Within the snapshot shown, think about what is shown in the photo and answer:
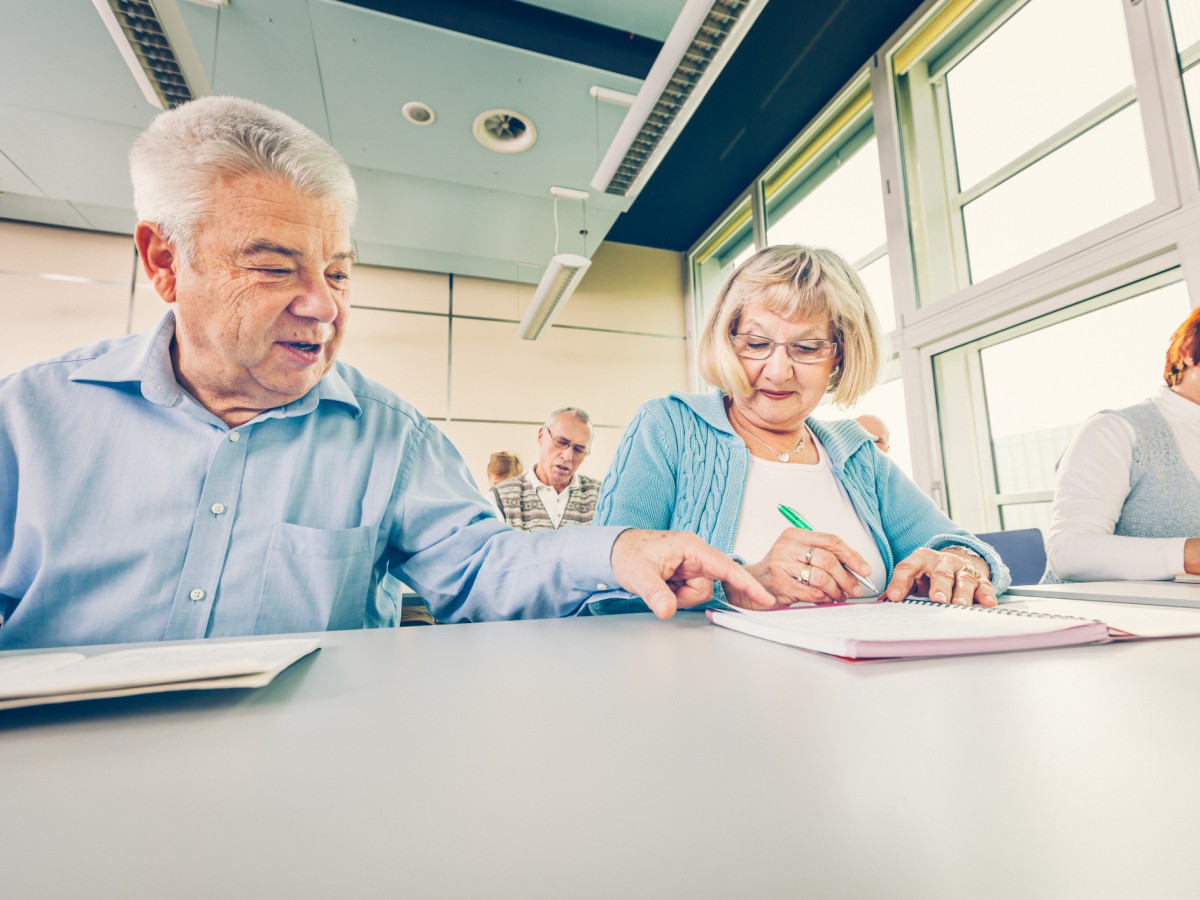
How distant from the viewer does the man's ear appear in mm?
942

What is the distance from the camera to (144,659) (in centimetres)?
50

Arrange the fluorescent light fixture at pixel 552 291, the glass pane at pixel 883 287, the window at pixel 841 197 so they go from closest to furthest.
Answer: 1. the glass pane at pixel 883 287
2. the window at pixel 841 197
3. the fluorescent light fixture at pixel 552 291

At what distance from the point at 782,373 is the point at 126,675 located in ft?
3.84

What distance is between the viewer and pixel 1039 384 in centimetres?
276

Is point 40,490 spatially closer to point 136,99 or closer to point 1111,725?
point 1111,725

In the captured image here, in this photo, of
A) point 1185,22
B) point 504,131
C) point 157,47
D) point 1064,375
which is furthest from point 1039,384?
point 157,47

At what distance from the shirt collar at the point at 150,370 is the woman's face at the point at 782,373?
0.87m

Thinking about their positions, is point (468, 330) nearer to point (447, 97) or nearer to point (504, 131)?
point (504, 131)

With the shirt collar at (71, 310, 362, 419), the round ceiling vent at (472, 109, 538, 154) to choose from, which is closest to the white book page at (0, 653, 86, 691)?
the shirt collar at (71, 310, 362, 419)

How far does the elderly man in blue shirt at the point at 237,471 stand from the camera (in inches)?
32.5

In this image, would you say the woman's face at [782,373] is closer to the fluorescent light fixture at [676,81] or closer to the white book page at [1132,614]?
the white book page at [1132,614]

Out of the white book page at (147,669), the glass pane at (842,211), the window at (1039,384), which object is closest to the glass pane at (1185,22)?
the window at (1039,384)

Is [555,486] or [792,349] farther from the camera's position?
[555,486]

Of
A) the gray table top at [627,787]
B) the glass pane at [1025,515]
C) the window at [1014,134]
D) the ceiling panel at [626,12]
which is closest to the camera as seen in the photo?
the gray table top at [627,787]
